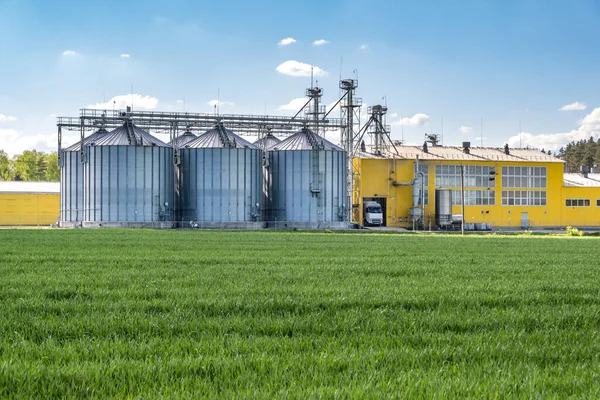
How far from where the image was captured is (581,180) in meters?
97.4

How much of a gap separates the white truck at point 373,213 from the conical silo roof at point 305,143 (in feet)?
29.8

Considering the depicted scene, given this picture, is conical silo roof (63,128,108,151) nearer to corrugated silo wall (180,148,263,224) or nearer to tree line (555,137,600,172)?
corrugated silo wall (180,148,263,224)

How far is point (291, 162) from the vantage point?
72.2 meters

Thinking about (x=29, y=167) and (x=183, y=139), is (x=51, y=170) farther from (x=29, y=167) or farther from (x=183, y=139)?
(x=183, y=139)

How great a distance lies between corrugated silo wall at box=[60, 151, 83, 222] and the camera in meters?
67.8

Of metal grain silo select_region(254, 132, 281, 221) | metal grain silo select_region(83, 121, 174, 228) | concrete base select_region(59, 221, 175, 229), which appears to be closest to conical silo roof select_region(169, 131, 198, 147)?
metal grain silo select_region(83, 121, 174, 228)

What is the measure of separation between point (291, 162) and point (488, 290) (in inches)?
2353

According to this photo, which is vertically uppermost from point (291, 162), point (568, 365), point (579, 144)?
point (579, 144)

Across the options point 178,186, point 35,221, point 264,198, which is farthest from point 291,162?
point 35,221

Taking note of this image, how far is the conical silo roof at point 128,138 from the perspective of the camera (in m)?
67.6

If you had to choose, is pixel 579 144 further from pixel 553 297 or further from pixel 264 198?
pixel 553 297

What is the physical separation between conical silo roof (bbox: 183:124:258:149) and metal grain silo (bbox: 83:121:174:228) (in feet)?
14.0

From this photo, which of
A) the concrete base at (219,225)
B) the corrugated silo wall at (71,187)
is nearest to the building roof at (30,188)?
the corrugated silo wall at (71,187)

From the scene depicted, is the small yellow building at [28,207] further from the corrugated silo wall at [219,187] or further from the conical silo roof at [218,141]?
the conical silo roof at [218,141]
